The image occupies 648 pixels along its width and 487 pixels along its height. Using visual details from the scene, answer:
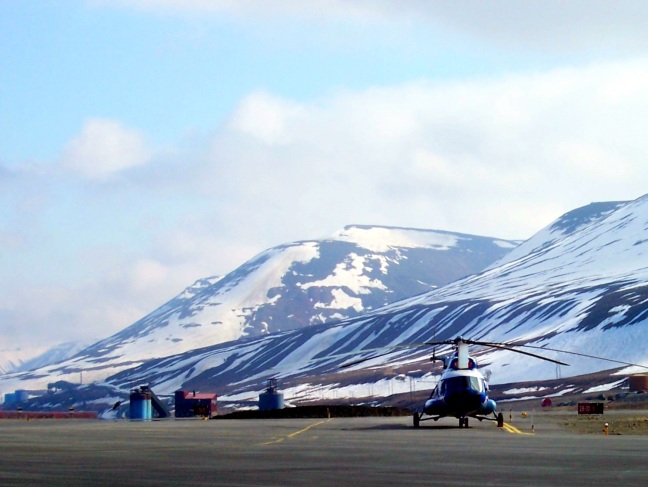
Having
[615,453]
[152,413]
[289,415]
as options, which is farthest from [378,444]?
[152,413]

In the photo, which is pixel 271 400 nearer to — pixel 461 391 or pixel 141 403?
pixel 141 403

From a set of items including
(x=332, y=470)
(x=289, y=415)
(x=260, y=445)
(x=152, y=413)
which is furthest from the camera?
(x=152, y=413)

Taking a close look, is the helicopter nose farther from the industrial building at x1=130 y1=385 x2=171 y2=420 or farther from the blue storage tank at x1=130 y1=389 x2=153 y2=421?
the blue storage tank at x1=130 y1=389 x2=153 y2=421

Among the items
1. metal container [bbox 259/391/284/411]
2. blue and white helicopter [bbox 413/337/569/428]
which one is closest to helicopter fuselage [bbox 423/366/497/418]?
blue and white helicopter [bbox 413/337/569/428]

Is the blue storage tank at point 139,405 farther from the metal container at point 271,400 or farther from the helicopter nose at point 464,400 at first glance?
the helicopter nose at point 464,400

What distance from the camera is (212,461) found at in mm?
29797

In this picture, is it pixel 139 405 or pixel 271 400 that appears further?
pixel 271 400

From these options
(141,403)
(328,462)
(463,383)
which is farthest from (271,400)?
(328,462)

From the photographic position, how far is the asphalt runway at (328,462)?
2389cm

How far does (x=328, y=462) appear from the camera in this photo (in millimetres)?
29453

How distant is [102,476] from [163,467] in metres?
2.97

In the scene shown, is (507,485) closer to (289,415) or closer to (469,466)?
(469,466)

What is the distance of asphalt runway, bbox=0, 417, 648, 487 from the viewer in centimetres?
2389

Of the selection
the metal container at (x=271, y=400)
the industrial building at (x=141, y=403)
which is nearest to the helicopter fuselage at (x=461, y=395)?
the industrial building at (x=141, y=403)
